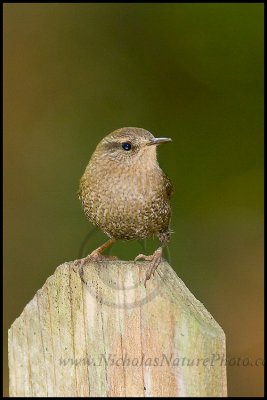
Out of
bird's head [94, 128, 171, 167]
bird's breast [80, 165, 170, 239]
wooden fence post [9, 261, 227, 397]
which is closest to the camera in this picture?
wooden fence post [9, 261, 227, 397]

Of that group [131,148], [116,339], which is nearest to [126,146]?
[131,148]

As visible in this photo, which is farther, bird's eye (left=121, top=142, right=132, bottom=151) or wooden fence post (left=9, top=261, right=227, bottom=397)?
bird's eye (left=121, top=142, right=132, bottom=151)

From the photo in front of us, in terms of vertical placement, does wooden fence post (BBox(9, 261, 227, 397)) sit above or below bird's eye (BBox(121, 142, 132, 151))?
below

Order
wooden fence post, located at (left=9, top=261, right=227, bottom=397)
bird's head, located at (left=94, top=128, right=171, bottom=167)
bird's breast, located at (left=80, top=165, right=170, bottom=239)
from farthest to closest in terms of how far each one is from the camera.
A: bird's head, located at (left=94, top=128, right=171, bottom=167) < bird's breast, located at (left=80, top=165, right=170, bottom=239) < wooden fence post, located at (left=9, top=261, right=227, bottom=397)

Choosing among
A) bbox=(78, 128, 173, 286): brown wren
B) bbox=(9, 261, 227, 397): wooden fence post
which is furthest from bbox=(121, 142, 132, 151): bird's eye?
bbox=(9, 261, 227, 397): wooden fence post

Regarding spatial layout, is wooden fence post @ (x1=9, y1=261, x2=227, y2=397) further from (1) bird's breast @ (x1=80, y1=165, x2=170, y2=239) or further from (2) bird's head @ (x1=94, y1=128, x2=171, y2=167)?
(2) bird's head @ (x1=94, y1=128, x2=171, y2=167)

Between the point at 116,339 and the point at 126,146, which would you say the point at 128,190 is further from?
the point at 116,339
